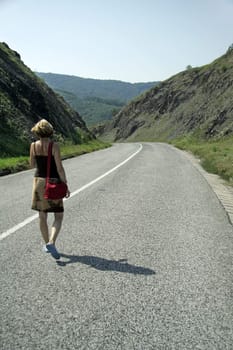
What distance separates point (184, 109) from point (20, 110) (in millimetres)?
64812

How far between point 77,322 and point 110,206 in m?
5.50

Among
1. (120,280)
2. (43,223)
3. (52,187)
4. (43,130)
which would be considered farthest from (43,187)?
(120,280)

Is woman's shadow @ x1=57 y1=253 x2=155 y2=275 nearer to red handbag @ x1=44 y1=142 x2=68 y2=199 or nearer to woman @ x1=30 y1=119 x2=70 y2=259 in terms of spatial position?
woman @ x1=30 y1=119 x2=70 y2=259

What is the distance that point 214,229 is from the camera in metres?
7.09

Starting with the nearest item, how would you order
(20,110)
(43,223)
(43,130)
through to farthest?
1. (43,130)
2. (43,223)
3. (20,110)

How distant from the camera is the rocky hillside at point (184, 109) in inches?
2667

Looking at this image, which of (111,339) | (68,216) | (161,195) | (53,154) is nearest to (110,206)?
(68,216)

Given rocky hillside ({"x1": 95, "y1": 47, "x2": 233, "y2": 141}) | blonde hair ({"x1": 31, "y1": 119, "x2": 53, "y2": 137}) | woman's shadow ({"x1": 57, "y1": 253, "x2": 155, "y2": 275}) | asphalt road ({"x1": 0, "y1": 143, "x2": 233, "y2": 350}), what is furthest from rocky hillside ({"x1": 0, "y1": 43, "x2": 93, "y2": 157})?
rocky hillside ({"x1": 95, "y1": 47, "x2": 233, "y2": 141})

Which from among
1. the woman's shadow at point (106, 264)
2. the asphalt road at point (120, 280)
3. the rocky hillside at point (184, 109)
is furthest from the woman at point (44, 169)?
the rocky hillside at point (184, 109)

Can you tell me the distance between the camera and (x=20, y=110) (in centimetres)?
3203

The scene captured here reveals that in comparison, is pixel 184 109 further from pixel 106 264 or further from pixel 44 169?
pixel 106 264

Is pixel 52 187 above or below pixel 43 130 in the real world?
below

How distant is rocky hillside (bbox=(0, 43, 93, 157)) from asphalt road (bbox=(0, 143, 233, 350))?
14.8m

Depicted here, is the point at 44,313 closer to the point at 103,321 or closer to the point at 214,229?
the point at 103,321
